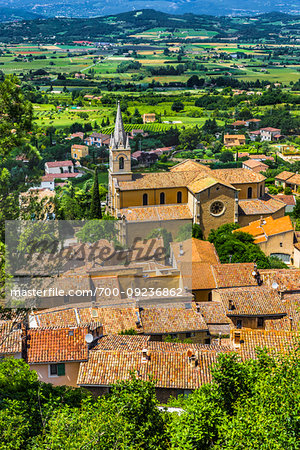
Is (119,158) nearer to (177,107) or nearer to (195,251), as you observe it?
(195,251)

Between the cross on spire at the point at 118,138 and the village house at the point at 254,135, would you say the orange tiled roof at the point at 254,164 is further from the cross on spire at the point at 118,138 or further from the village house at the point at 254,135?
the cross on spire at the point at 118,138

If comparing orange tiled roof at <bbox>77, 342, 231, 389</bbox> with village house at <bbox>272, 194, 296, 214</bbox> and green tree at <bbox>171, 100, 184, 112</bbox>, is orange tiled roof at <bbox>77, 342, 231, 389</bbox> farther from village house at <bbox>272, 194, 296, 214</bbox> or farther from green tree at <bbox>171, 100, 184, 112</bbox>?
green tree at <bbox>171, 100, 184, 112</bbox>

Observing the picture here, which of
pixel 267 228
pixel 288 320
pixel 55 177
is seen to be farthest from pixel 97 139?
pixel 288 320

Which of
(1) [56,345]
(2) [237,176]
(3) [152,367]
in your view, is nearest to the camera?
(3) [152,367]

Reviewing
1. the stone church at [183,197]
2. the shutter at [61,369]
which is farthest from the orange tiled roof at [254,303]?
the stone church at [183,197]

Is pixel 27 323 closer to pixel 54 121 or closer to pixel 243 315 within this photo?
pixel 243 315
